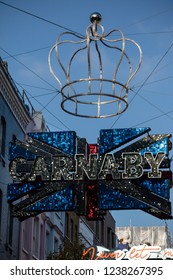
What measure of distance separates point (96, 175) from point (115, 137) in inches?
76.3

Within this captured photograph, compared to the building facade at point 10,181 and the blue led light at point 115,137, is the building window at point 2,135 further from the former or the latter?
the blue led light at point 115,137

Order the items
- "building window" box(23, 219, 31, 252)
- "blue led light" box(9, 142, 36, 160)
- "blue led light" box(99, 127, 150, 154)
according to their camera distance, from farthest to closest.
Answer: "building window" box(23, 219, 31, 252), "blue led light" box(9, 142, 36, 160), "blue led light" box(99, 127, 150, 154)

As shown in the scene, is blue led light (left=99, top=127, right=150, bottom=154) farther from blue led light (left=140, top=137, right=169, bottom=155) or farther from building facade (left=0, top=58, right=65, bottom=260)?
building facade (left=0, top=58, right=65, bottom=260)

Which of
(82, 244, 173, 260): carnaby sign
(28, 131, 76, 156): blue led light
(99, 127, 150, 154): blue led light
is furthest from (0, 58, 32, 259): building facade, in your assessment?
(99, 127, 150, 154): blue led light

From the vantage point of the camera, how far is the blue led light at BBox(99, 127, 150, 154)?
84.1 feet

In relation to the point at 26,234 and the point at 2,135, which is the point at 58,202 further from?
the point at 26,234

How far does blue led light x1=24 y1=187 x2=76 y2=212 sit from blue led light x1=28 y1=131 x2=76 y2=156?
148 cm

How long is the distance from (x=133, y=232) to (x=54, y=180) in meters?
64.9

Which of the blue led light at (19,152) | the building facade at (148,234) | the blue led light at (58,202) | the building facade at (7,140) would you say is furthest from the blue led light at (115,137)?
the building facade at (148,234)

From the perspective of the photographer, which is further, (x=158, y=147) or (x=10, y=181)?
(x=10, y=181)

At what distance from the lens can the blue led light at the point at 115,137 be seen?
25.6 m

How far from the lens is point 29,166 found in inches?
1010

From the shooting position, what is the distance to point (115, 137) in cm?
2578

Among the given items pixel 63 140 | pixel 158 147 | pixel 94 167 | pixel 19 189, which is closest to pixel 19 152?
pixel 19 189
